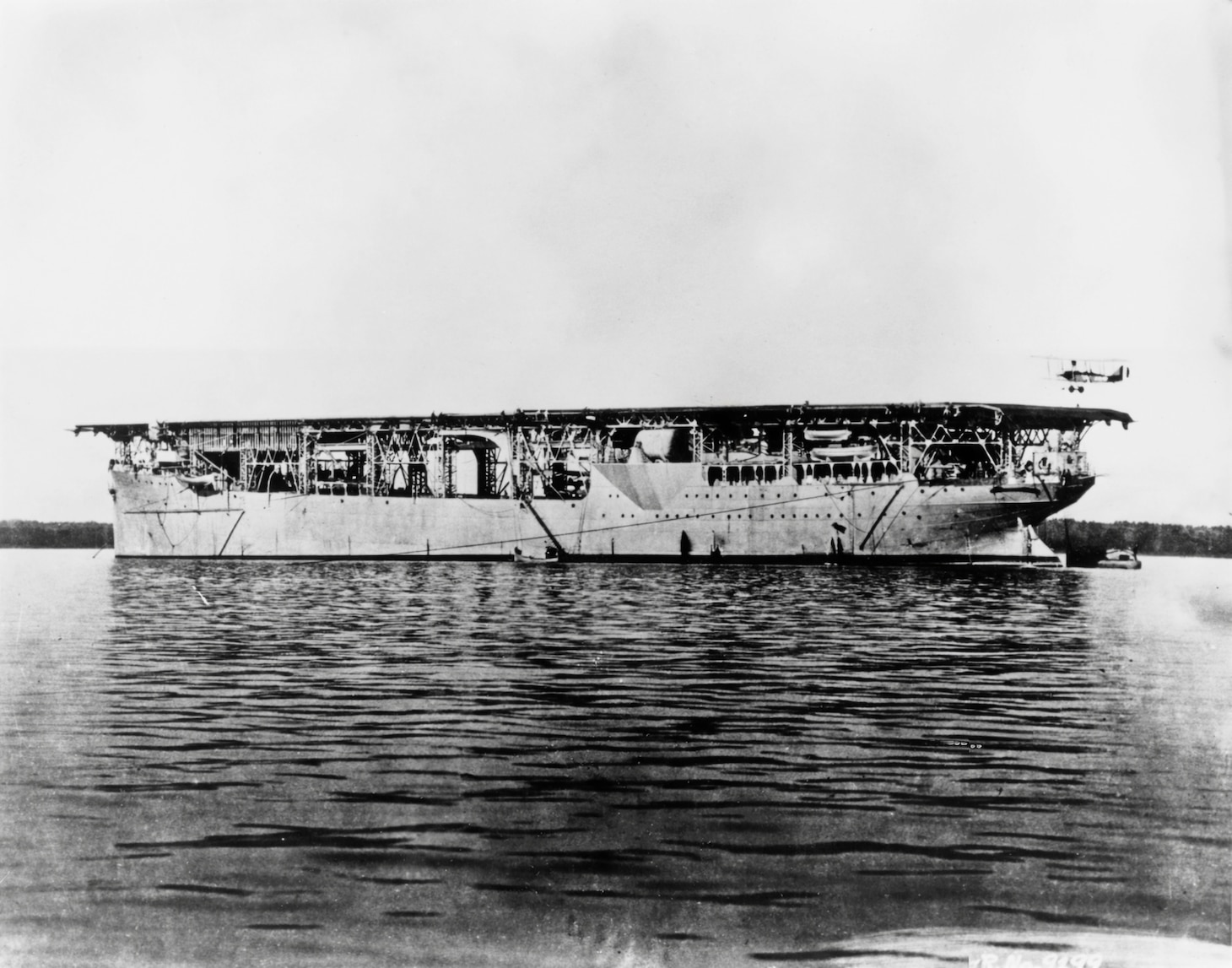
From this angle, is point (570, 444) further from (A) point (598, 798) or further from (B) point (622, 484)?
(A) point (598, 798)

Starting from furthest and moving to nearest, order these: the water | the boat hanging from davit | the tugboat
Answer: the tugboat → the boat hanging from davit → the water

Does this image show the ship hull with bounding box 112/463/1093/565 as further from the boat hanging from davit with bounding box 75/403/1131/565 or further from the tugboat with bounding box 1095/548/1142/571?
the tugboat with bounding box 1095/548/1142/571

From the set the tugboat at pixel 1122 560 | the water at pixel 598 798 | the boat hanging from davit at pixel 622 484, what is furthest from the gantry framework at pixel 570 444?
the water at pixel 598 798

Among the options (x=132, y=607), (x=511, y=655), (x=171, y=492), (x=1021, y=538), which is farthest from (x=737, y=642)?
(x=171, y=492)

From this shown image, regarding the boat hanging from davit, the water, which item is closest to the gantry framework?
the boat hanging from davit

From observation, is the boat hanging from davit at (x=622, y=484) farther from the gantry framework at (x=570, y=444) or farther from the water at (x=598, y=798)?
the water at (x=598, y=798)

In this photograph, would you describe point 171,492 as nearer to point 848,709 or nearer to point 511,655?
point 511,655
